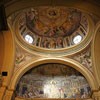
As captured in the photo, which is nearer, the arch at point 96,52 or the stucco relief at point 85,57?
the arch at point 96,52

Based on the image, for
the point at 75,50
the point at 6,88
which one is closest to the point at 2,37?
the point at 6,88

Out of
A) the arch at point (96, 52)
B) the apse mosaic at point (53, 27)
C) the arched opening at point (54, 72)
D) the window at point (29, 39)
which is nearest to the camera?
the arch at point (96, 52)

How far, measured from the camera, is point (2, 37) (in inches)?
560

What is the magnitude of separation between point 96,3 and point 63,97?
388 inches

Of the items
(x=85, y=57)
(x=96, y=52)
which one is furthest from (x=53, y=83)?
(x=96, y=52)

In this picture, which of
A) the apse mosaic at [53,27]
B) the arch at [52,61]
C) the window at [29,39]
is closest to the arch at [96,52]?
the arch at [52,61]

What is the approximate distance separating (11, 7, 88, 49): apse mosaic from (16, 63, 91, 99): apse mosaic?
7.80ft

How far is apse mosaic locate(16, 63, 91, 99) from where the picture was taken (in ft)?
50.2

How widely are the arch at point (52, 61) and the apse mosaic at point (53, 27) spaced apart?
5.74 feet

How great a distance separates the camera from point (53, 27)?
18.7 metres

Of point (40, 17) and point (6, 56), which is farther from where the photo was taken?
point (40, 17)

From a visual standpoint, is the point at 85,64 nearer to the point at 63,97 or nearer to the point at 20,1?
the point at 63,97

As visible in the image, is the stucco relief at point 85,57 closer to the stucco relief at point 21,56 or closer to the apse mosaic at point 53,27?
the apse mosaic at point 53,27

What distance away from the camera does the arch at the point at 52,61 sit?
1491 centimetres
